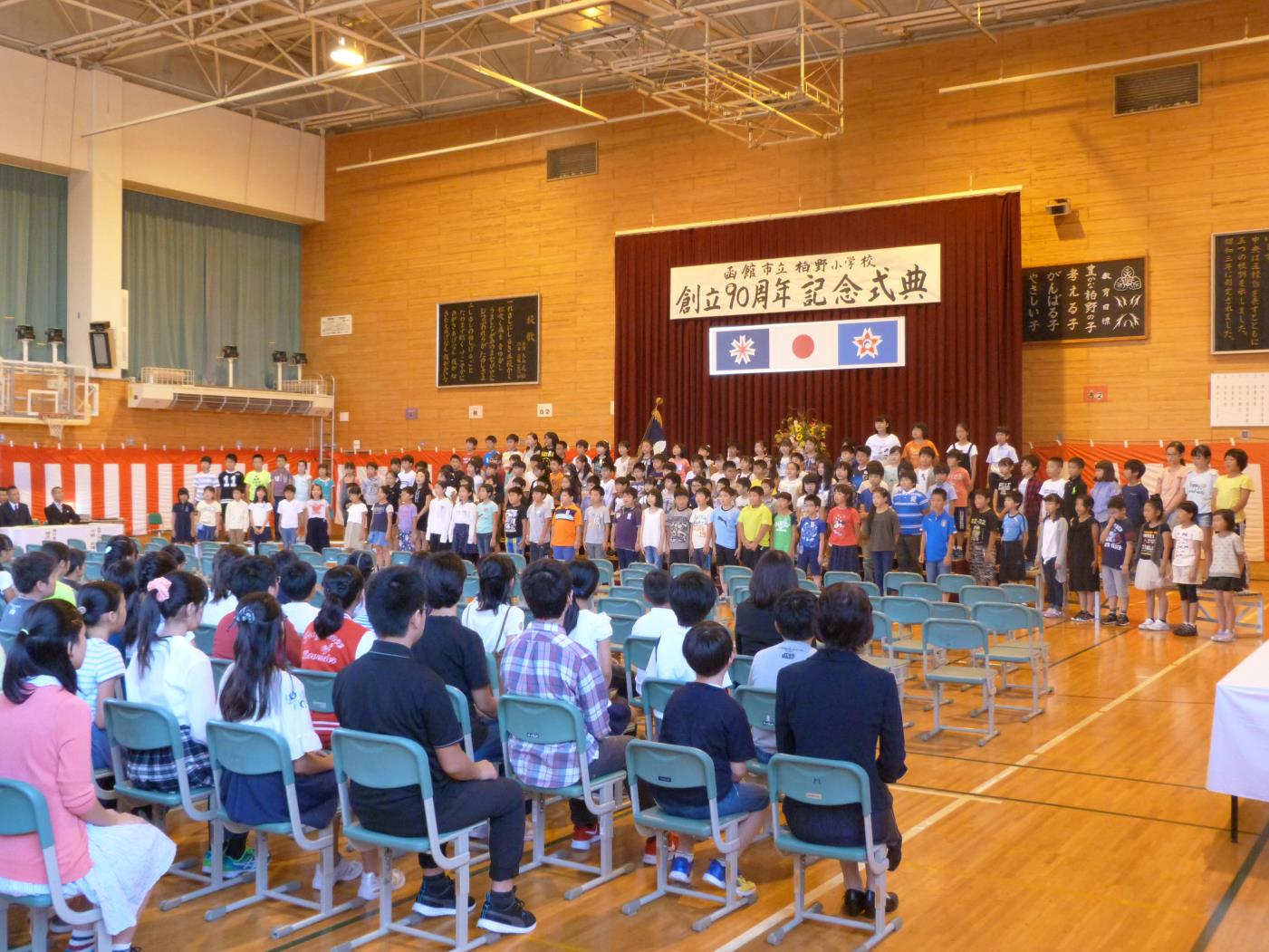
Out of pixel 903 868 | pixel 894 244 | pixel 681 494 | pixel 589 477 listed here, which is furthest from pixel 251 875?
pixel 894 244

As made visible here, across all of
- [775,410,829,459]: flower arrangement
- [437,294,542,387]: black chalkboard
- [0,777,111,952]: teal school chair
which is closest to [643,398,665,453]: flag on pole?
[775,410,829,459]: flower arrangement

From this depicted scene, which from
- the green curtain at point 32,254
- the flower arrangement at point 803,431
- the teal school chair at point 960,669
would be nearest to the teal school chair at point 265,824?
the teal school chair at point 960,669

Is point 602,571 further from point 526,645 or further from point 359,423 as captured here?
point 359,423

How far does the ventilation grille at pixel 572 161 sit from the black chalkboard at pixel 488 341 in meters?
2.43

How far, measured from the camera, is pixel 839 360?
62.6 feet

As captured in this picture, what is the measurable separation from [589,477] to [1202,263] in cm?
952

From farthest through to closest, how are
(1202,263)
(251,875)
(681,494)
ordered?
(1202,263), (681,494), (251,875)

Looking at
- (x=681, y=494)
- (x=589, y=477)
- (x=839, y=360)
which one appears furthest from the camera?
(x=839, y=360)

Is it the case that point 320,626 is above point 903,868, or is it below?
above

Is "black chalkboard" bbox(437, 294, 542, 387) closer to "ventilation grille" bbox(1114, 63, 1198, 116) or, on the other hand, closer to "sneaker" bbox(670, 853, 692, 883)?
"ventilation grille" bbox(1114, 63, 1198, 116)

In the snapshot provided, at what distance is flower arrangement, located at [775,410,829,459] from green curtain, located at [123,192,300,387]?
39.9 ft

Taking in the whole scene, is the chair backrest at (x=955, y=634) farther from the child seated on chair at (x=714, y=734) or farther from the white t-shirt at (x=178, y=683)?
the white t-shirt at (x=178, y=683)

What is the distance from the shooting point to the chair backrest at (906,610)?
8.52 meters

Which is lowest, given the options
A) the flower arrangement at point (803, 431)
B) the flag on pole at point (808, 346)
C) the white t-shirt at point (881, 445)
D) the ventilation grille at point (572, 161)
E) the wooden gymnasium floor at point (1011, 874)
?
the wooden gymnasium floor at point (1011, 874)
